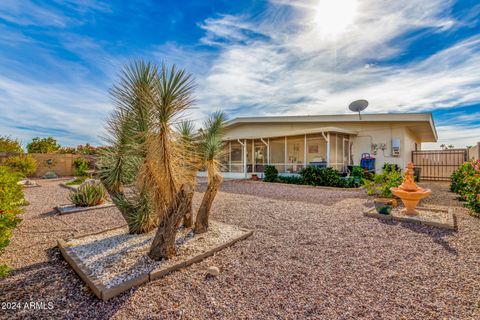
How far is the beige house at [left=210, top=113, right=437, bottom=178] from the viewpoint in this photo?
39.8ft

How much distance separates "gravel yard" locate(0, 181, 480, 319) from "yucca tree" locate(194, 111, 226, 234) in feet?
2.95

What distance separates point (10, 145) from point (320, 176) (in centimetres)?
2291

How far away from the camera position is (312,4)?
→ 6016 millimetres

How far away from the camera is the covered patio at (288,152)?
13.1 m

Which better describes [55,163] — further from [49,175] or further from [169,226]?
[169,226]

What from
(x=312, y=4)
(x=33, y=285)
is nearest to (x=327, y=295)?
(x=33, y=285)

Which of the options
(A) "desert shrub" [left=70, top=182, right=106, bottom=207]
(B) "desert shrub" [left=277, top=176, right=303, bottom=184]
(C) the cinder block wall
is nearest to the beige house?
(B) "desert shrub" [left=277, top=176, right=303, bottom=184]

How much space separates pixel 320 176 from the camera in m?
11.0

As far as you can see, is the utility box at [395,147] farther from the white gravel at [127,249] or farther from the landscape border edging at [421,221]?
the white gravel at [127,249]

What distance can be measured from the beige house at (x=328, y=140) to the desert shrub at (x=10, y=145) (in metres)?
16.7

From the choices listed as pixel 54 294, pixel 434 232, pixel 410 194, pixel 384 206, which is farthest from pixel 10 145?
pixel 434 232

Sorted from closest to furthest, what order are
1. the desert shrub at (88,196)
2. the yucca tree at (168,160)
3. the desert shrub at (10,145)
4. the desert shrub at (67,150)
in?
1. the yucca tree at (168,160)
2. the desert shrub at (88,196)
3. the desert shrub at (10,145)
4. the desert shrub at (67,150)

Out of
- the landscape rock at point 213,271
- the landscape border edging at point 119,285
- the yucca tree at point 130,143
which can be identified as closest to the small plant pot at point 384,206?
the landscape border edging at point 119,285

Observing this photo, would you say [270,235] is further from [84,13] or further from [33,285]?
[84,13]
